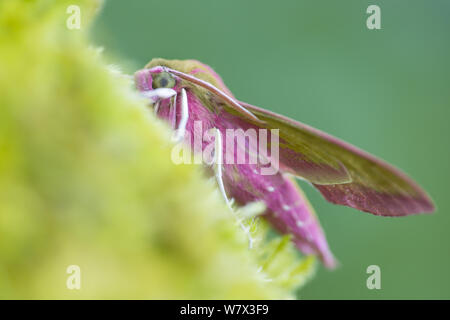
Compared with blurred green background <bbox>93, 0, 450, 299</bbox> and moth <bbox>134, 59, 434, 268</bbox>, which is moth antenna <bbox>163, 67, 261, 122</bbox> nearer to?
moth <bbox>134, 59, 434, 268</bbox>

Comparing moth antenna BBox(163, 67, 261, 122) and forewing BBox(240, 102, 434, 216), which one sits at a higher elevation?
moth antenna BBox(163, 67, 261, 122)

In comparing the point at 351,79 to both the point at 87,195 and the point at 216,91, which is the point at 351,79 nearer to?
the point at 216,91

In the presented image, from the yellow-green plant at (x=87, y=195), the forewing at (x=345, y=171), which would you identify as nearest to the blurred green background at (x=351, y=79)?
the forewing at (x=345, y=171)

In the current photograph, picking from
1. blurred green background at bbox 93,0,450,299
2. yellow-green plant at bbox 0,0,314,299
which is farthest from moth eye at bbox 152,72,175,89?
blurred green background at bbox 93,0,450,299

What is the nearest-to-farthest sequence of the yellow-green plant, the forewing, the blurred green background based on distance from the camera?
the yellow-green plant
the forewing
the blurred green background

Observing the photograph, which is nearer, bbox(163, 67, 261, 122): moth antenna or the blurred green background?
bbox(163, 67, 261, 122): moth antenna

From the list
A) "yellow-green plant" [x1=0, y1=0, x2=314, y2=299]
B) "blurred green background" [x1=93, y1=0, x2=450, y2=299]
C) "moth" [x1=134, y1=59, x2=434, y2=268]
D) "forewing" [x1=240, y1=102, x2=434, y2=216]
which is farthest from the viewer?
"blurred green background" [x1=93, y1=0, x2=450, y2=299]

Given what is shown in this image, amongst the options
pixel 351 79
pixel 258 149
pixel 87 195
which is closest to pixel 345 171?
pixel 258 149
